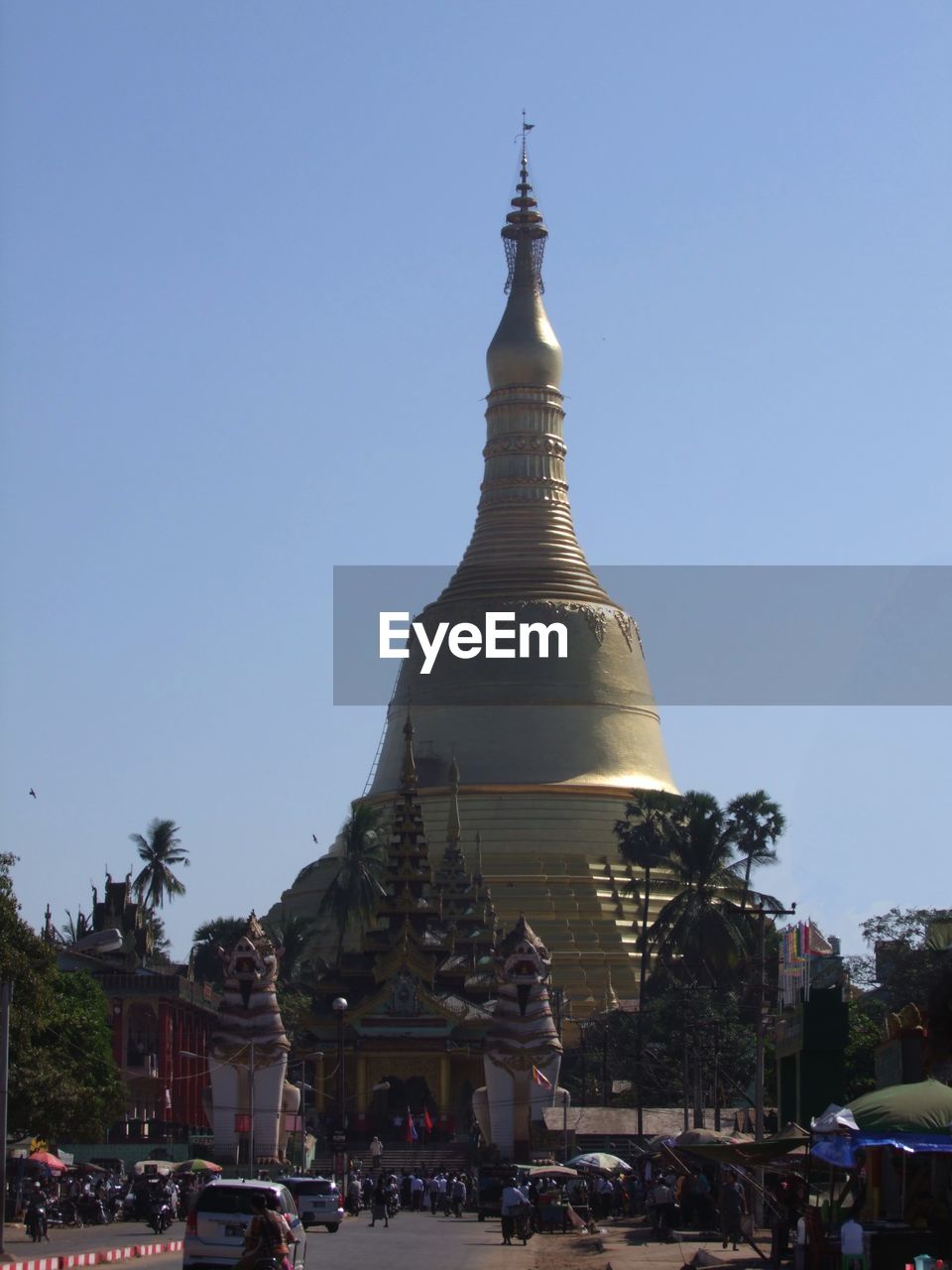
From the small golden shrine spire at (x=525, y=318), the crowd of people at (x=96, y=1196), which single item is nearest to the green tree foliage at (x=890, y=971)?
the crowd of people at (x=96, y=1196)

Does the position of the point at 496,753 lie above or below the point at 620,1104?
above

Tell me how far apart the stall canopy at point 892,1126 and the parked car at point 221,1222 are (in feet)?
19.2

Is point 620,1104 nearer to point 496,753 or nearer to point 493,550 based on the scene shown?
point 496,753

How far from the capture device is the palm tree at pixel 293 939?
93.2m

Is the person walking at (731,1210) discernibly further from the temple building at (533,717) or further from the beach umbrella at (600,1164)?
the temple building at (533,717)

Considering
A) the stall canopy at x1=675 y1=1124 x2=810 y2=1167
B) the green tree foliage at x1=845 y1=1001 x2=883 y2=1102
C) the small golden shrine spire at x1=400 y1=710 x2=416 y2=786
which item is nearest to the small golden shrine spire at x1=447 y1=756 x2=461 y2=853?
the small golden shrine spire at x1=400 y1=710 x2=416 y2=786

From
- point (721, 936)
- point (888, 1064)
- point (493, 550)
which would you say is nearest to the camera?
point (888, 1064)

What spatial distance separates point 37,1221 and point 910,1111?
17910 millimetres

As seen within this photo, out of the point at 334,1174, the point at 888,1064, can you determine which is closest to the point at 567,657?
the point at 334,1174

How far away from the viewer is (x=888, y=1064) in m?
35.8

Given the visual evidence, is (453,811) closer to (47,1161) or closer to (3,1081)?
(47,1161)

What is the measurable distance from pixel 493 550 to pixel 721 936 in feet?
89.5

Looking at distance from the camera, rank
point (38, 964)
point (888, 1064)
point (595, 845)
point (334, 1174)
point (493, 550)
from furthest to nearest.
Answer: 1. point (493, 550)
2. point (595, 845)
3. point (334, 1174)
4. point (38, 964)
5. point (888, 1064)

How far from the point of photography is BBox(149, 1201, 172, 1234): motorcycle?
42.1 metres
